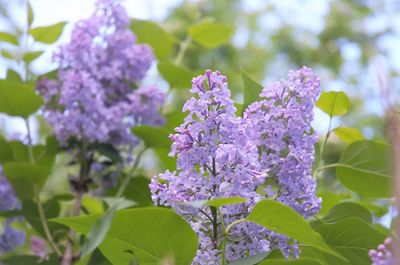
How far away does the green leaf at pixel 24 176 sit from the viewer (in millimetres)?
1433

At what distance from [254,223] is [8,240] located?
1.04m

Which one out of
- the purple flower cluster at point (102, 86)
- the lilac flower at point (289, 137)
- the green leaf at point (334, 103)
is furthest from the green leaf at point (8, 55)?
the lilac flower at point (289, 137)

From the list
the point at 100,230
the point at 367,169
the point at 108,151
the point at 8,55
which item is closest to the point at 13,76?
the point at 8,55

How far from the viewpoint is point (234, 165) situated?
33.1 inches

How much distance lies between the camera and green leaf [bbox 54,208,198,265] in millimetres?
792

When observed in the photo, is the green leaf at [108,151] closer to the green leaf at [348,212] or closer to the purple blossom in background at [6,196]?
the purple blossom in background at [6,196]

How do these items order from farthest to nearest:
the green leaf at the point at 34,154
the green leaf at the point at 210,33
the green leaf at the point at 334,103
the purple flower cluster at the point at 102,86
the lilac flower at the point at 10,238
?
the green leaf at the point at 210,33 < the lilac flower at the point at 10,238 < the green leaf at the point at 34,154 < the purple flower cluster at the point at 102,86 < the green leaf at the point at 334,103

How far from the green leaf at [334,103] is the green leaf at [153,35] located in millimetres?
704

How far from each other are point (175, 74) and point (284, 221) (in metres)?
0.95

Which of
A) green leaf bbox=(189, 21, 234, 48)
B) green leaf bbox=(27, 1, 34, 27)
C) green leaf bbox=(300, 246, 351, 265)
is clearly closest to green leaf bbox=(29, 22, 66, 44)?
green leaf bbox=(27, 1, 34, 27)

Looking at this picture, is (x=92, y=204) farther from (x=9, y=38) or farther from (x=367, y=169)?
(x=367, y=169)

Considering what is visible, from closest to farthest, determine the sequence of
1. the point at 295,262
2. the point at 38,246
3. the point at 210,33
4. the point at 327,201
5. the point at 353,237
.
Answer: the point at 295,262 → the point at 353,237 → the point at 327,201 → the point at 38,246 → the point at 210,33

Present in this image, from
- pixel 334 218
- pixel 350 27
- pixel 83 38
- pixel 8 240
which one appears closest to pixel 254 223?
pixel 334 218

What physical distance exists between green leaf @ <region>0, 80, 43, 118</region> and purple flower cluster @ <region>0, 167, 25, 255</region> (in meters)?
0.20
